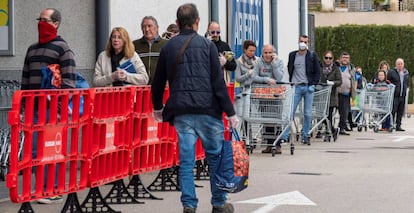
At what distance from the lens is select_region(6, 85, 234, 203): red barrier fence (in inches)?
340

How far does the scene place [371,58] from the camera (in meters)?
44.3

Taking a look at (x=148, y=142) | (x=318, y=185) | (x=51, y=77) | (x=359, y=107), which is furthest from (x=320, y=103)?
(x=51, y=77)

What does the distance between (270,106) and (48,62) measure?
7.30 m

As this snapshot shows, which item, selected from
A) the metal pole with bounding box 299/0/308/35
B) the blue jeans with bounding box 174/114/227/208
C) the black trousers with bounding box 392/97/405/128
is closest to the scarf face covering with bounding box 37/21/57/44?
the blue jeans with bounding box 174/114/227/208

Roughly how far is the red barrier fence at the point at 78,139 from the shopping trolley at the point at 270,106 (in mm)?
5762

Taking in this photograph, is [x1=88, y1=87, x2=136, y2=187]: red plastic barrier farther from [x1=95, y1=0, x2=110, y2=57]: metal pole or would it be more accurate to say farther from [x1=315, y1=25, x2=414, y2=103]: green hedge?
[x1=315, y1=25, x2=414, y2=103]: green hedge

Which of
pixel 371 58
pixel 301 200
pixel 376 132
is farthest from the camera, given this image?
pixel 371 58

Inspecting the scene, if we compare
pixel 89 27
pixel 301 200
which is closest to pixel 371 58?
pixel 89 27

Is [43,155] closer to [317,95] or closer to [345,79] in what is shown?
[317,95]

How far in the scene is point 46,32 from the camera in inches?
411

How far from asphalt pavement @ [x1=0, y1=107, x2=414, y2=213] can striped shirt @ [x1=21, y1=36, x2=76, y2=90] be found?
126cm

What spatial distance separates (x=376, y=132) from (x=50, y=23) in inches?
641

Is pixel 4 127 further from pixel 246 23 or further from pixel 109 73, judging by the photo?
pixel 246 23

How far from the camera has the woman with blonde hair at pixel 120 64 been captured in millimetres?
11727
